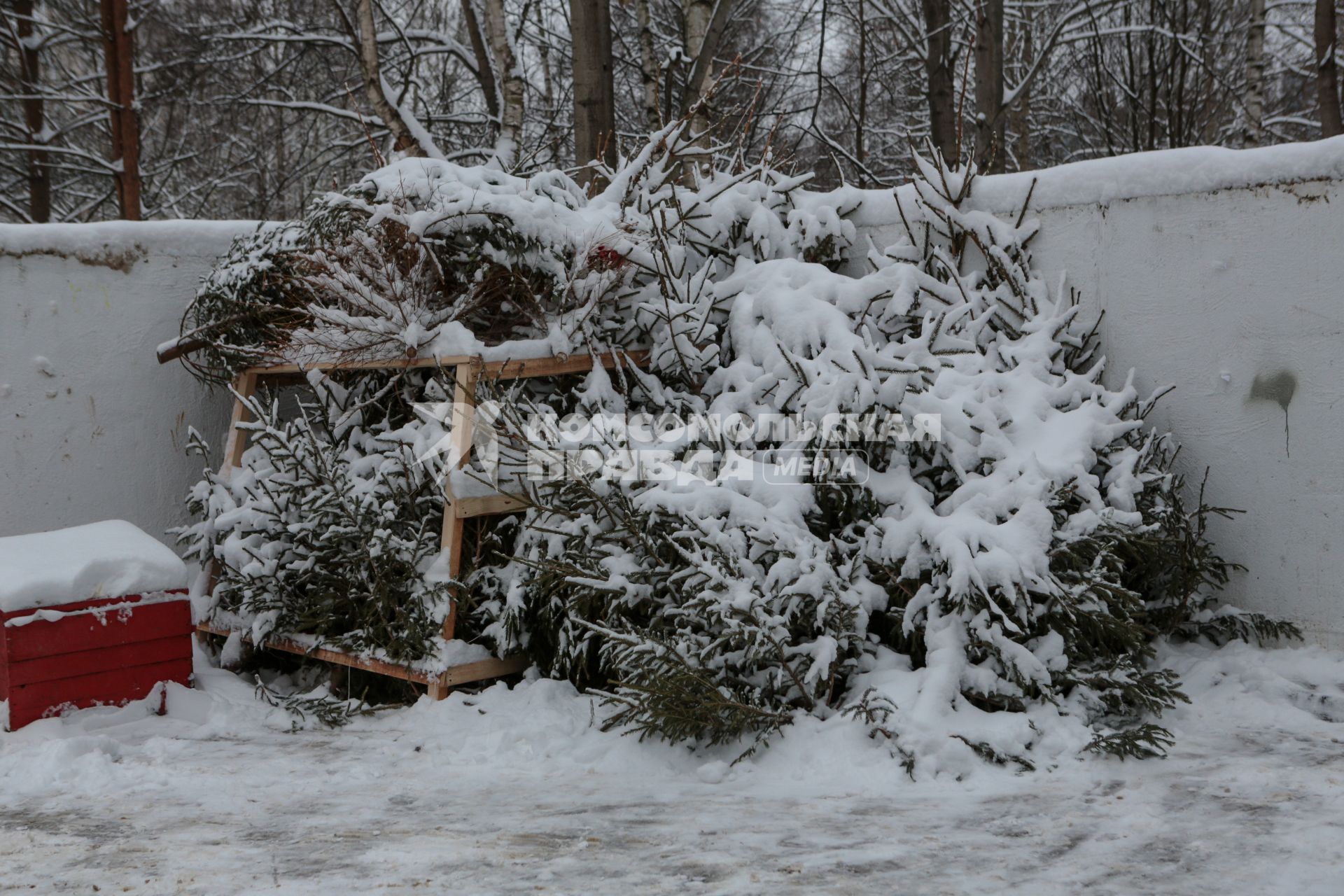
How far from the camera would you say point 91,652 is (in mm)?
4121

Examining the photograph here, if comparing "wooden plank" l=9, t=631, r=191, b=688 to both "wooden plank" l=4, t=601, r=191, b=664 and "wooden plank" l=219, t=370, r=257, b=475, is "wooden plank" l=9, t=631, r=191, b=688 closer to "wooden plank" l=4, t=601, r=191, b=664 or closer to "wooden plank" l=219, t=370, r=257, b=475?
"wooden plank" l=4, t=601, r=191, b=664

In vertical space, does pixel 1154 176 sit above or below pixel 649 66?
below

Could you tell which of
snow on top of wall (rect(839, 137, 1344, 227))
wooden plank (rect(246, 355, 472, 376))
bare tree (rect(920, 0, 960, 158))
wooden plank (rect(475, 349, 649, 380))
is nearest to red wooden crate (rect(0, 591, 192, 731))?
wooden plank (rect(246, 355, 472, 376))

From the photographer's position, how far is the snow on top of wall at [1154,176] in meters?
4.01

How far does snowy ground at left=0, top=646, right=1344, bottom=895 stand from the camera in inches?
104

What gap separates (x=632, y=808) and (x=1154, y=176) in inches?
126

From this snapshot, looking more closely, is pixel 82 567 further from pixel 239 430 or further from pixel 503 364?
pixel 503 364

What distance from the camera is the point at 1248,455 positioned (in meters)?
4.24

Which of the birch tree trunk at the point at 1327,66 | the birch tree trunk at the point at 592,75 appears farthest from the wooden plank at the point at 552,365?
the birch tree trunk at the point at 1327,66

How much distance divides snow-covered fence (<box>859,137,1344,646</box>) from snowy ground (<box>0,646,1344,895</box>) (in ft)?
1.54

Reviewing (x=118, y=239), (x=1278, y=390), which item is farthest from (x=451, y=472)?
(x=1278, y=390)

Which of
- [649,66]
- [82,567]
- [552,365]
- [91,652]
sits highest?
[649,66]

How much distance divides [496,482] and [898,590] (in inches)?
63.1

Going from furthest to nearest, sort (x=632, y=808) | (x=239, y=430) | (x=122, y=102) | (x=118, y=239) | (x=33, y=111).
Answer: (x=33, y=111), (x=122, y=102), (x=118, y=239), (x=239, y=430), (x=632, y=808)
